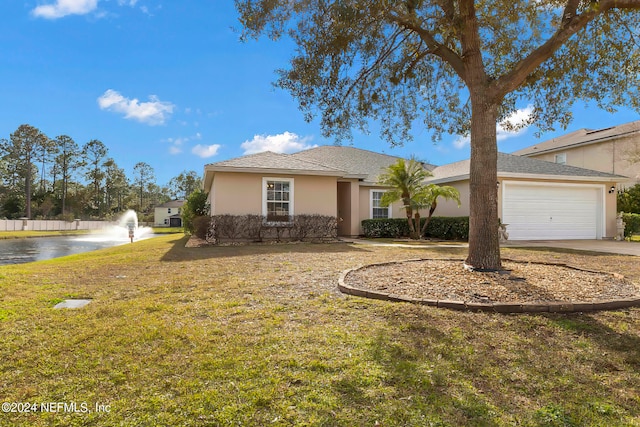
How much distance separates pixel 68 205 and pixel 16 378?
184 ft

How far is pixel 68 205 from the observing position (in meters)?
48.3

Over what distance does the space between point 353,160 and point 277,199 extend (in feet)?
26.1

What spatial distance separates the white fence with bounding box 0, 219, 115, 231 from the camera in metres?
32.0

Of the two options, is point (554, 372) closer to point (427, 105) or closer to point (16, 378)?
point (16, 378)

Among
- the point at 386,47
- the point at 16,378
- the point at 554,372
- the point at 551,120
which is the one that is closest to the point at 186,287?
the point at 16,378

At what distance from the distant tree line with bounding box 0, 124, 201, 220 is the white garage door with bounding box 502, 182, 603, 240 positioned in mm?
45988

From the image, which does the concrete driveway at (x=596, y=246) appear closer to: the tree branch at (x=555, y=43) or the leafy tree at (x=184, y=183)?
the tree branch at (x=555, y=43)

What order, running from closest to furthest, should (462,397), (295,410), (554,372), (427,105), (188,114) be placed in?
(295,410), (462,397), (554,372), (427,105), (188,114)

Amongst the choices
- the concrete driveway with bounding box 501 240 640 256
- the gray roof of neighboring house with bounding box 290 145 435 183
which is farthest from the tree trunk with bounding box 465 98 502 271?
the gray roof of neighboring house with bounding box 290 145 435 183

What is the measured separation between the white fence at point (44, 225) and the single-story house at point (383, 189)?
27.3m

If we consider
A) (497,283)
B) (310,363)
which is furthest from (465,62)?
(310,363)

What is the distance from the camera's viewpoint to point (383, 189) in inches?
720

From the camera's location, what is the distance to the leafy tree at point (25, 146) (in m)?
44.2

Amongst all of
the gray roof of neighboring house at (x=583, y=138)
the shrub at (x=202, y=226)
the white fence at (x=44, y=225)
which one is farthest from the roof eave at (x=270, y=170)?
the white fence at (x=44, y=225)
